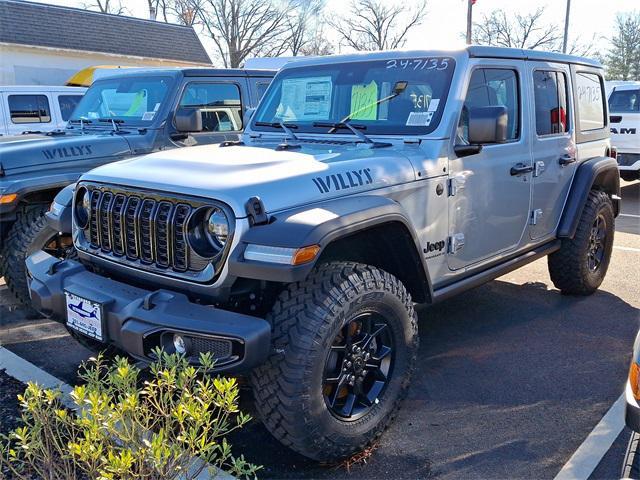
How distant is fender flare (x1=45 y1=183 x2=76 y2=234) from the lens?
11.7ft

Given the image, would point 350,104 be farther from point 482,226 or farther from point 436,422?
point 436,422

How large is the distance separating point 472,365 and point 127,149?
136 inches

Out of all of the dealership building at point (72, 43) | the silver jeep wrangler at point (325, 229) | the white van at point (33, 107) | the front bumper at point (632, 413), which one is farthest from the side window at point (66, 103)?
the dealership building at point (72, 43)

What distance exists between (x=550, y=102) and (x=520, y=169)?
2.75 ft

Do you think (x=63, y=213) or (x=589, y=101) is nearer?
(x=63, y=213)

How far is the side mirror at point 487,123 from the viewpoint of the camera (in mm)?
3410

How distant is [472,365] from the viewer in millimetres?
4008

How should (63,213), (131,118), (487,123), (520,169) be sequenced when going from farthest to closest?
1. (131,118)
2. (520,169)
3. (63,213)
4. (487,123)

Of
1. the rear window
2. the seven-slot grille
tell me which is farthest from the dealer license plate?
the rear window

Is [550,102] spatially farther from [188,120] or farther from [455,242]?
[188,120]

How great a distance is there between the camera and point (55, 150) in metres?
4.89

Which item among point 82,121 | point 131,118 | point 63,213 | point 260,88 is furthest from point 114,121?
point 63,213

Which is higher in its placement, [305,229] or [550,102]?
[550,102]

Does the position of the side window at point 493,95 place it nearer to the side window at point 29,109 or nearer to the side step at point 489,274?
the side step at point 489,274
